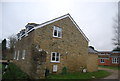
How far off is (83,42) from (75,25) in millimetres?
3060

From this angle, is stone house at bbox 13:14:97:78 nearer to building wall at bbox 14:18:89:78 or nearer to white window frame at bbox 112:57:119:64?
building wall at bbox 14:18:89:78

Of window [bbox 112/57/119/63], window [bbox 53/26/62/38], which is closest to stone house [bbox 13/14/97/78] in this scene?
window [bbox 53/26/62/38]

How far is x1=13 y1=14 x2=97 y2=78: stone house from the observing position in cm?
1334

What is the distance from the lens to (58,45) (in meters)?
15.0

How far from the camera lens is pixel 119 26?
2894 centimetres

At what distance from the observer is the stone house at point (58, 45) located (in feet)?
43.8

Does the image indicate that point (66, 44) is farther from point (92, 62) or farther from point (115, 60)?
point (115, 60)

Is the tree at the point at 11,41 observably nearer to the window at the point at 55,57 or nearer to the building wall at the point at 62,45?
the building wall at the point at 62,45

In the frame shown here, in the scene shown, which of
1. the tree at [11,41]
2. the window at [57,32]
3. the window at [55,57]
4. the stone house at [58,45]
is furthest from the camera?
the tree at [11,41]

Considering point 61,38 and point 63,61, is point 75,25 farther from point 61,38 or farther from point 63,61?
point 63,61

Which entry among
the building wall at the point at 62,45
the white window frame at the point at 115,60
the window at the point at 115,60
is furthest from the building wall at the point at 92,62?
the window at the point at 115,60

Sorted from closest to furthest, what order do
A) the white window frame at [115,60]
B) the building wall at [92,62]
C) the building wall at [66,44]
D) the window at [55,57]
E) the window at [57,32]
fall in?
the building wall at [66,44], the window at [55,57], the window at [57,32], the building wall at [92,62], the white window frame at [115,60]

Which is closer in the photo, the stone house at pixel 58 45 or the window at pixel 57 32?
the stone house at pixel 58 45

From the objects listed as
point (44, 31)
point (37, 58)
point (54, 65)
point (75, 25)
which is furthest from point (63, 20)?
point (37, 58)
